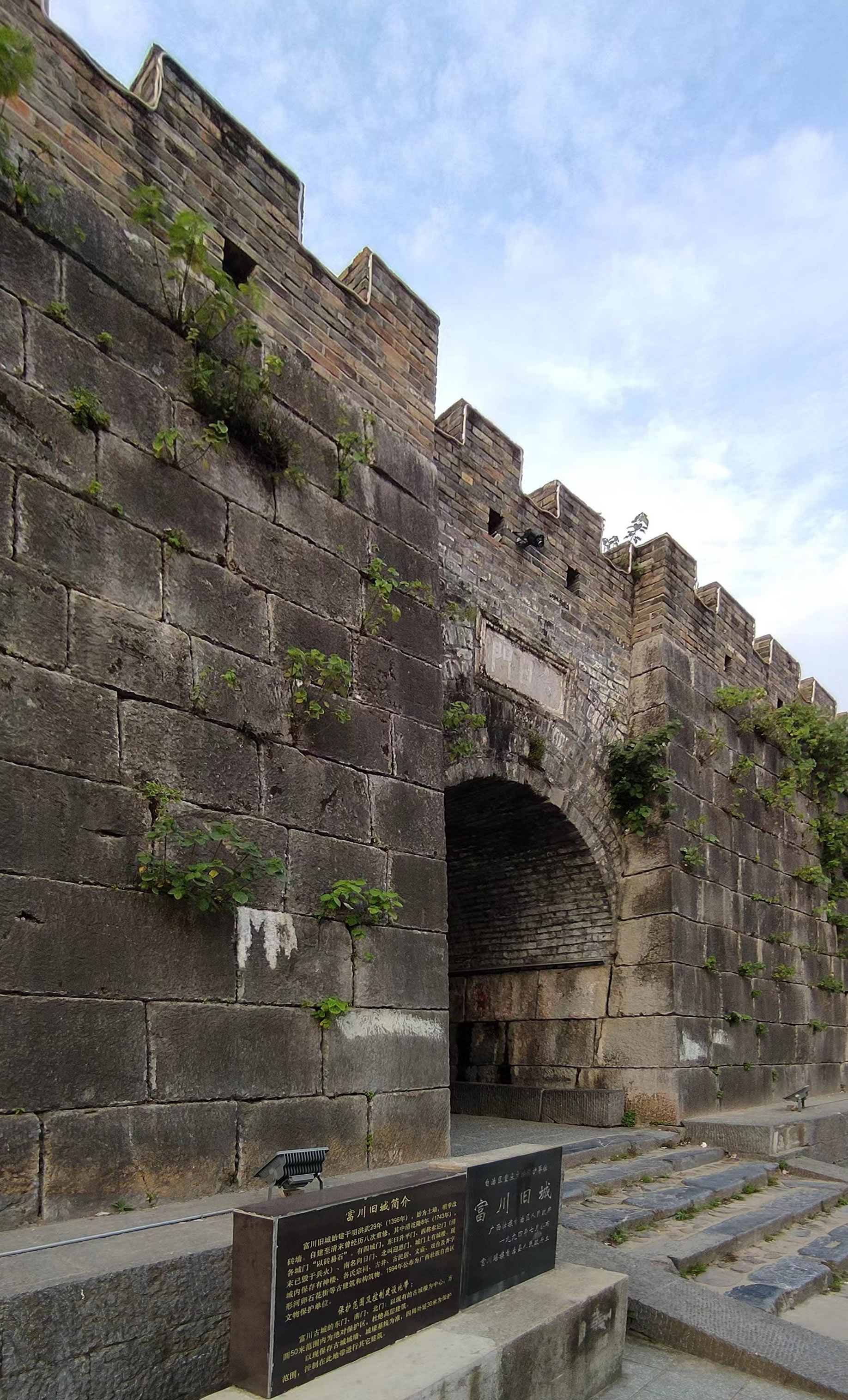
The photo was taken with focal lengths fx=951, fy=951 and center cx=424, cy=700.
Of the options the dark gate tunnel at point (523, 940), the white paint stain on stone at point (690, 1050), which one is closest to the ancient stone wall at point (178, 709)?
the dark gate tunnel at point (523, 940)

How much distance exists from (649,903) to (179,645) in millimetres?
5675

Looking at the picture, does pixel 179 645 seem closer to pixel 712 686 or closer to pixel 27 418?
pixel 27 418

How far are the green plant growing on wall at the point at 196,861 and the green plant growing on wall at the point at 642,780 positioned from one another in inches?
199

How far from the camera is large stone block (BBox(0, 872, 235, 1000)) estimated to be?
3.37 m

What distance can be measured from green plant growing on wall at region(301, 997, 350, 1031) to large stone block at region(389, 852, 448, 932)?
0.64m

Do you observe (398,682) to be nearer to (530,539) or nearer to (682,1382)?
(530,539)

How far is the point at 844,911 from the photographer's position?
11.9m

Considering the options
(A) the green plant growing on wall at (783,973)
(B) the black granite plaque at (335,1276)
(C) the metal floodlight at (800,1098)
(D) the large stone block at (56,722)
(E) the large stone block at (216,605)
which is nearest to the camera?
(B) the black granite plaque at (335,1276)

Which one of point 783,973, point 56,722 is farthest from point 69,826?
point 783,973

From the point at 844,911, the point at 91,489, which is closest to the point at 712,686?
the point at 844,911

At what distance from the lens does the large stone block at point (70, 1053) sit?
326 centimetres

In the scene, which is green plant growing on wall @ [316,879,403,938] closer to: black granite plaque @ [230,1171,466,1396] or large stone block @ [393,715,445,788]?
large stone block @ [393,715,445,788]

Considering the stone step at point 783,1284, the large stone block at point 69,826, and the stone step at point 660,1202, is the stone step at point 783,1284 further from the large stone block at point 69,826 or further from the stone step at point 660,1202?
the large stone block at point 69,826

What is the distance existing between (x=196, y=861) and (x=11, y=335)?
89.8 inches
